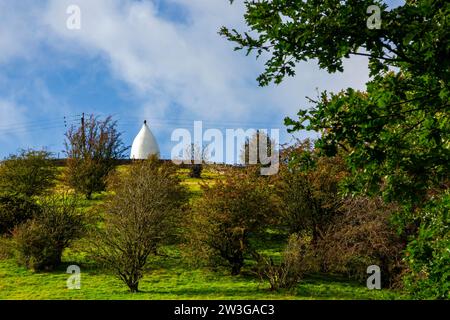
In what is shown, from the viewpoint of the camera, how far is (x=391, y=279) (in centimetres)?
1947

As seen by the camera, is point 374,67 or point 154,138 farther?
point 154,138

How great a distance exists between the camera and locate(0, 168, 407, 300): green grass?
18078 millimetres

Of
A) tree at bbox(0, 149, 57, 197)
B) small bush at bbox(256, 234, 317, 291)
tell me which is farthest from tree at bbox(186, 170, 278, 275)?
tree at bbox(0, 149, 57, 197)

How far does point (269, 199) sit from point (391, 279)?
6.56m

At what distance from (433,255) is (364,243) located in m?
10.3

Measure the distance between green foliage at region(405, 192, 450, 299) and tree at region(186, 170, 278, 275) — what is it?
11177 millimetres

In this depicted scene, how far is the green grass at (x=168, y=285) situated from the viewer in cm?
1808

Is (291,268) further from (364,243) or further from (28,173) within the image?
(28,173)

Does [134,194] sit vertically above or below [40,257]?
above

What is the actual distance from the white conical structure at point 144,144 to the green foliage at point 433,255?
2550 inches

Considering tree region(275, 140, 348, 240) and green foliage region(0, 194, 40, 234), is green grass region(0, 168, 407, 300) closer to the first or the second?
tree region(275, 140, 348, 240)

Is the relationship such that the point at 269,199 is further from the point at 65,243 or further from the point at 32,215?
the point at 32,215

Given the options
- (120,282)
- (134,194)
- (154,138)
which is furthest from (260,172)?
(154,138)

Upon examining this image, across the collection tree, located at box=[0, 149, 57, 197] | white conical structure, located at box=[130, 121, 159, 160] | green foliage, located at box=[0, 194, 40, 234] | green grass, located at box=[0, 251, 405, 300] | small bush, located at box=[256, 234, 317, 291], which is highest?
white conical structure, located at box=[130, 121, 159, 160]
